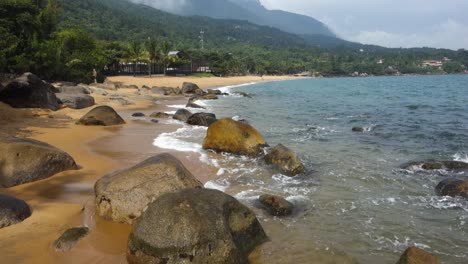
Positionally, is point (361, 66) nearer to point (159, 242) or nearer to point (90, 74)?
point (90, 74)

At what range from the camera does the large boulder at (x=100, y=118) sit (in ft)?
63.6

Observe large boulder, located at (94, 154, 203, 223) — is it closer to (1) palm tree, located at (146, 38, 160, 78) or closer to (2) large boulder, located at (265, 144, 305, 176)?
(2) large boulder, located at (265, 144, 305, 176)

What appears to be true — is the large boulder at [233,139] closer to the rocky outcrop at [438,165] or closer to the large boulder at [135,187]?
the rocky outcrop at [438,165]

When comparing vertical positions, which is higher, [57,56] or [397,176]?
[57,56]

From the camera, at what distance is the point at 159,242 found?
6.11m

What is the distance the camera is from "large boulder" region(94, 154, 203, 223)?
7934mm

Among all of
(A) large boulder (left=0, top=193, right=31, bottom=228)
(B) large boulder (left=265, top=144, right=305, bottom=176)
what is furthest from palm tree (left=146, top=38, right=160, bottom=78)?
(A) large boulder (left=0, top=193, right=31, bottom=228)

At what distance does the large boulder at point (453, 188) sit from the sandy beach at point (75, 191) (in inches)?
248

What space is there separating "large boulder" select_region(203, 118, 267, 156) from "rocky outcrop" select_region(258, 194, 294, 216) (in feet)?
17.4

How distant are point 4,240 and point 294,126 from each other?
61.1 feet

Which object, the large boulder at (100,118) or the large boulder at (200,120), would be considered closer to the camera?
the large boulder at (100,118)

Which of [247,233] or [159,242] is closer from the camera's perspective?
[159,242]

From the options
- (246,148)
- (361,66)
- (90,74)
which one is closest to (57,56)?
(90,74)

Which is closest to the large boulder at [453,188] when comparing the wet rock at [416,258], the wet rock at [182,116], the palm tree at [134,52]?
the wet rock at [416,258]
